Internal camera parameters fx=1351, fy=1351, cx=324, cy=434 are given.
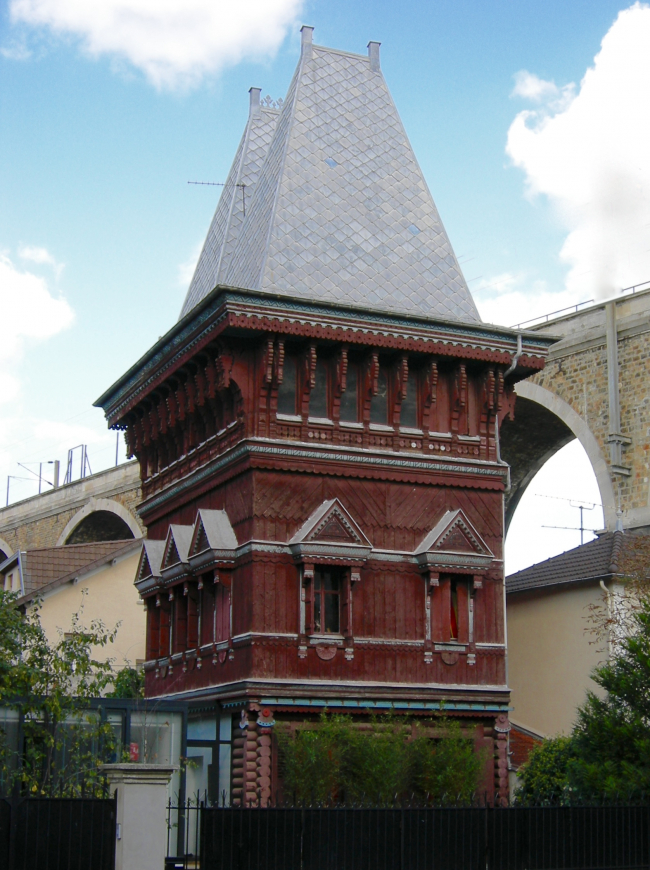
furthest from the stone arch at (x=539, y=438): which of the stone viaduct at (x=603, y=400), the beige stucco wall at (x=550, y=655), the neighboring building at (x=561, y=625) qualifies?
the beige stucco wall at (x=550, y=655)

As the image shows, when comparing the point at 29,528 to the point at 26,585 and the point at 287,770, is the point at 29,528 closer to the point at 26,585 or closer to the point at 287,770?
the point at 26,585

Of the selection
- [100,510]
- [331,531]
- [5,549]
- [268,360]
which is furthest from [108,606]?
[5,549]

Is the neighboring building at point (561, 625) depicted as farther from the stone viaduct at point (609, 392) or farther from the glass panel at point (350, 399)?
the glass panel at point (350, 399)

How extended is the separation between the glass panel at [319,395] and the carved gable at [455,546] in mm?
3174

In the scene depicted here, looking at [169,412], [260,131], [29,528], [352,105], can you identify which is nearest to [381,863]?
[169,412]

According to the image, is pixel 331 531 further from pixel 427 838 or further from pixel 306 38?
pixel 306 38

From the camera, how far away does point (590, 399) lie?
40.3 m

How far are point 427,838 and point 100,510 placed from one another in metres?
45.4

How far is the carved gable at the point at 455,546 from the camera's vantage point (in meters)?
26.0

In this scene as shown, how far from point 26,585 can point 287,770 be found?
20.3 m

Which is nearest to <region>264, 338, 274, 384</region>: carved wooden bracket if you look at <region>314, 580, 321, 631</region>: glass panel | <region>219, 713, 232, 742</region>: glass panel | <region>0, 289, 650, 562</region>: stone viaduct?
<region>314, 580, 321, 631</region>: glass panel

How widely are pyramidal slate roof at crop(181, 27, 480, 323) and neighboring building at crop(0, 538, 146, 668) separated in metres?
12.1

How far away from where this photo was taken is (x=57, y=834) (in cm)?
1614

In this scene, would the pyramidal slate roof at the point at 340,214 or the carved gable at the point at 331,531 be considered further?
the pyramidal slate roof at the point at 340,214
